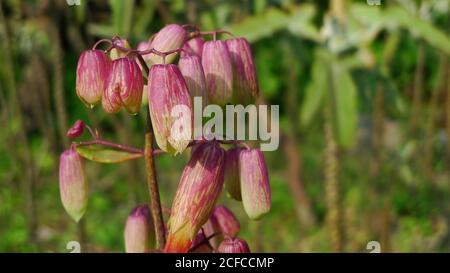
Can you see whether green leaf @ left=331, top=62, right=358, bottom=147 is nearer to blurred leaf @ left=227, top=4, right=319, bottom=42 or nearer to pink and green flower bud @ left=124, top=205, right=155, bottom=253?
blurred leaf @ left=227, top=4, right=319, bottom=42

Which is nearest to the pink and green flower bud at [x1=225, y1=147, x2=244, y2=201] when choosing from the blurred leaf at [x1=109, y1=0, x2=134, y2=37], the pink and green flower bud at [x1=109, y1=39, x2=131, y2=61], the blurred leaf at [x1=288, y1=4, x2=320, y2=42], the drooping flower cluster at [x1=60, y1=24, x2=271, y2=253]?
the drooping flower cluster at [x1=60, y1=24, x2=271, y2=253]

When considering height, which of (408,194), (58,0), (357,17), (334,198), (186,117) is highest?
(58,0)

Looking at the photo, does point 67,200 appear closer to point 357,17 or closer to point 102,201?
point 357,17

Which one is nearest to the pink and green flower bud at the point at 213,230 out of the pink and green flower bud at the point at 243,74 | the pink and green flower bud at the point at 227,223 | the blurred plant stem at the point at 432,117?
the pink and green flower bud at the point at 227,223

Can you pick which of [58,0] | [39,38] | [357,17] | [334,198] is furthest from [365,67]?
[39,38]

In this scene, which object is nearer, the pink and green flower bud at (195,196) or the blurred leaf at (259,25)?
the pink and green flower bud at (195,196)

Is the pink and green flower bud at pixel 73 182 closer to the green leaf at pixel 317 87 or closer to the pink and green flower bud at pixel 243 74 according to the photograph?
the pink and green flower bud at pixel 243 74
